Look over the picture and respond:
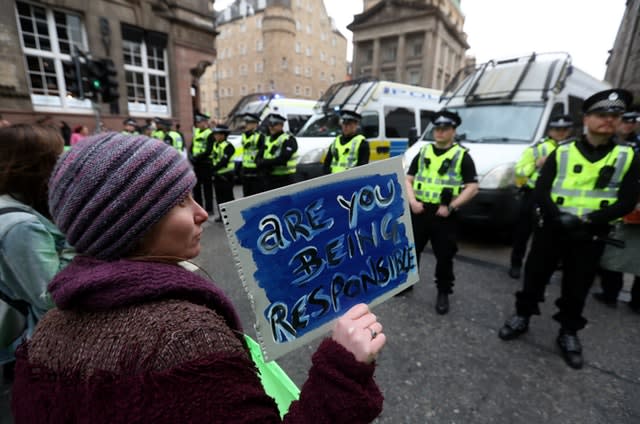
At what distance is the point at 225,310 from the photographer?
84 centimetres

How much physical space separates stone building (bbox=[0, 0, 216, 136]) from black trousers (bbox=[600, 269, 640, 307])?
13.2 meters

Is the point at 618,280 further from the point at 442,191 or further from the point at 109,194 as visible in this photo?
the point at 109,194

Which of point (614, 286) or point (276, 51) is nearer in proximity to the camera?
point (614, 286)

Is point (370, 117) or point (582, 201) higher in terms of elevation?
point (370, 117)

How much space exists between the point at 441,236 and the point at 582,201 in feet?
3.86

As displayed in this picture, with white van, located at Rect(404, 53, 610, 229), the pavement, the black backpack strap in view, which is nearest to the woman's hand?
the black backpack strap

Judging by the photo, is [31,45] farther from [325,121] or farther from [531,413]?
[531,413]

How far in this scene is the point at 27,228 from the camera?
146cm

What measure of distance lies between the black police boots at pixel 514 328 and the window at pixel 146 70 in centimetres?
1695

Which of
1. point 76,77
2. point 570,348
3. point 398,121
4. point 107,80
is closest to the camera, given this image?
point 570,348

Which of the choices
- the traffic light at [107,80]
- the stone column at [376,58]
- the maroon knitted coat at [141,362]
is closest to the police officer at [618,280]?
the maroon knitted coat at [141,362]

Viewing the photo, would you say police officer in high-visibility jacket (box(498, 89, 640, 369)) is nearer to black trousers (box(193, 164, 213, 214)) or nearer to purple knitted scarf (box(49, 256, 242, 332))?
purple knitted scarf (box(49, 256, 242, 332))

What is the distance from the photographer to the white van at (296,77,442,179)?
26.2ft

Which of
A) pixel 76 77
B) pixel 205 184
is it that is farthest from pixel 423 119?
pixel 76 77
